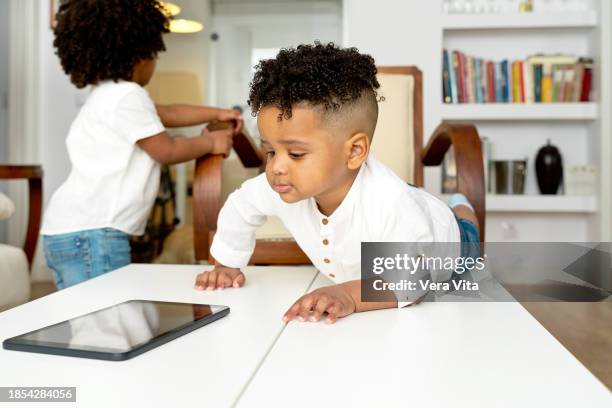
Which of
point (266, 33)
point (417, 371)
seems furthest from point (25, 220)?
point (417, 371)

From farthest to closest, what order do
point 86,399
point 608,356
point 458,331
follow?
point 608,356, point 458,331, point 86,399

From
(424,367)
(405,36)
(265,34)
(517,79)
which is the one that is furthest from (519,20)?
(424,367)

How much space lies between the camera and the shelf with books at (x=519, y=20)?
3.11 meters

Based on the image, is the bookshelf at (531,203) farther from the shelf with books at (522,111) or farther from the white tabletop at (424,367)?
the white tabletop at (424,367)

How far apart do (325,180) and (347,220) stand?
0.12 metres

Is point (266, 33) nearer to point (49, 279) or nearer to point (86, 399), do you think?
point (49, 279)

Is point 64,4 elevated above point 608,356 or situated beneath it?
elevated above

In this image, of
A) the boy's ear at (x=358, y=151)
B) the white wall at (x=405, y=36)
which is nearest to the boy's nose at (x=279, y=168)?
the boy's ear at (x=358, y=151)

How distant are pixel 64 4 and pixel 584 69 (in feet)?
8.53

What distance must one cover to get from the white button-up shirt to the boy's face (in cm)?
10

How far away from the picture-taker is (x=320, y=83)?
0.94 meters

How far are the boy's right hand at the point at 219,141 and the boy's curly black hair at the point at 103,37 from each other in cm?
33

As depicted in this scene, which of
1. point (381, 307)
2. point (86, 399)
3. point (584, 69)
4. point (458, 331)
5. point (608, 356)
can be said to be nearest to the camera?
point (86, 399)

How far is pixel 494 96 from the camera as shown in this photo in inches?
128
